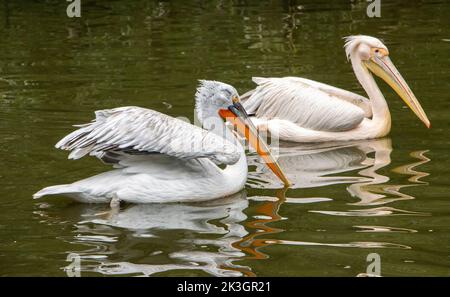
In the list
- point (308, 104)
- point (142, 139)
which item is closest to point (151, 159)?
Answer: point (142, 139)

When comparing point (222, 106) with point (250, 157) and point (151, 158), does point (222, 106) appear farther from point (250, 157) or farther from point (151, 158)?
point (250, 157)

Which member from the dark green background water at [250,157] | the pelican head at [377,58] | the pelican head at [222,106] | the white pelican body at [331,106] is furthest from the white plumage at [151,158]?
the pelican head at [377,58]

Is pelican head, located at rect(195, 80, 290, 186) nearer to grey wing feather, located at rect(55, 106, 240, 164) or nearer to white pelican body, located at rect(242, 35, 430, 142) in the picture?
grey wing feather, located at rect(55, 106, 240, 164)

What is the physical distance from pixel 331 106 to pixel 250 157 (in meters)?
0.99

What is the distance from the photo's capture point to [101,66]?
10.7 metres

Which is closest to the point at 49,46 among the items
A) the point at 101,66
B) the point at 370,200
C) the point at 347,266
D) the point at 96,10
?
the point at 101,66

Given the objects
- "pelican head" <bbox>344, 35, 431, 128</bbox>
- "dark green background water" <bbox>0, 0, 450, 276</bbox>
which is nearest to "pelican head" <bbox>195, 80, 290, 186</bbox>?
"dark green background water" <bbox>0, 0, 450, 276</bbox>

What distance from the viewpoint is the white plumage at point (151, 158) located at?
6078 millimetres

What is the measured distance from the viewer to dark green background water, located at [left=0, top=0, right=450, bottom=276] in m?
5.25

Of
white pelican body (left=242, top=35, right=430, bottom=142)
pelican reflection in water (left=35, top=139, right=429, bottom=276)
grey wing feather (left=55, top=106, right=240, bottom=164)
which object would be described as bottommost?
pelican reflection in water (left=35, top=139, right=429, bottom=276)

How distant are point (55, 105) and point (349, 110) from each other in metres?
2.52

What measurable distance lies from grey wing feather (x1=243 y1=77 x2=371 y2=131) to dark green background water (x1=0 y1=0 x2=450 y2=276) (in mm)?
250

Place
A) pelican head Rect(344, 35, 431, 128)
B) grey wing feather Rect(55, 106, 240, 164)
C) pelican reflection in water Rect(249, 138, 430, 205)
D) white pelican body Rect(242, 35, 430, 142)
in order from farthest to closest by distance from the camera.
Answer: pelican head Rect(344, 35, 431, 128) → white pelican body Rect(242, 35, 430, 142) → pelican reflection in water Rect(249, 138, 430, 205) → grey wing feather Rect(55, 106, 240, 164)

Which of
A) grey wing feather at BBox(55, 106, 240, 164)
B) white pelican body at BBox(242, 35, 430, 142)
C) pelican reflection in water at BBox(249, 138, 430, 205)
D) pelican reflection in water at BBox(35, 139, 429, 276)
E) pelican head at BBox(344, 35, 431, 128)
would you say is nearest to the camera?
pelican reflection in water at BBox(35, 139, 429, 276)
